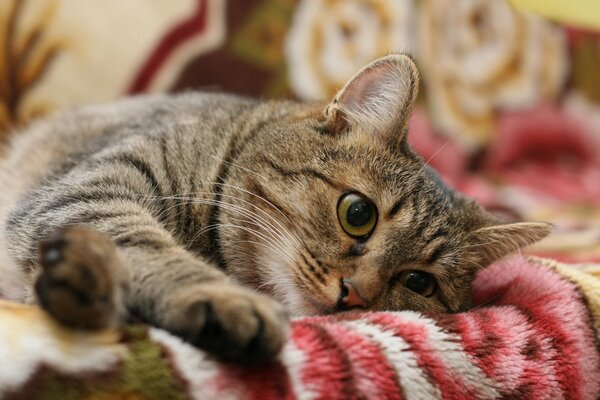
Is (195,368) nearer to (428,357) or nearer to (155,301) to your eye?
(155,301)

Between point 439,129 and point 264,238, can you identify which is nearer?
point 264,238

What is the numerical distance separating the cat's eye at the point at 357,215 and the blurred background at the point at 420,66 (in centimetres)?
61

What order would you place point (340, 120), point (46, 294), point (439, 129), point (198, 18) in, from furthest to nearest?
point (439, 129) → point (198, 18) → point (340, 120) → point (46, 294)

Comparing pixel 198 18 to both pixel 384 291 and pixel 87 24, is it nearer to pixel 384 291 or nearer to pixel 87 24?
pixel 87 24

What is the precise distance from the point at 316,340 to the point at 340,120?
475 millimetres

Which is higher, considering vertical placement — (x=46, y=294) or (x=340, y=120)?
(x=340, y=120)

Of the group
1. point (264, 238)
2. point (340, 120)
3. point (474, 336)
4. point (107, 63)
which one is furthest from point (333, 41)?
point (474, 336)

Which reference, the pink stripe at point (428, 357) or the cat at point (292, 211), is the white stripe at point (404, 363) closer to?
the pink stripe at point (428, 357)

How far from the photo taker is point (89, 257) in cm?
63

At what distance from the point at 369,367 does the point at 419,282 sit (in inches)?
12.2

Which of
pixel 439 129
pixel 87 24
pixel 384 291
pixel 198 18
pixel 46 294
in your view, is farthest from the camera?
pixel 439 129

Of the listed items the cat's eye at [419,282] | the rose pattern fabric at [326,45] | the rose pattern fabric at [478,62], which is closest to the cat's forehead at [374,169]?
the cat's eye at [419,282]

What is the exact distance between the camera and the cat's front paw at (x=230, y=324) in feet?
2.04

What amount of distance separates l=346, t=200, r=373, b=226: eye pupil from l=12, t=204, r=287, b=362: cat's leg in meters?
0.29
